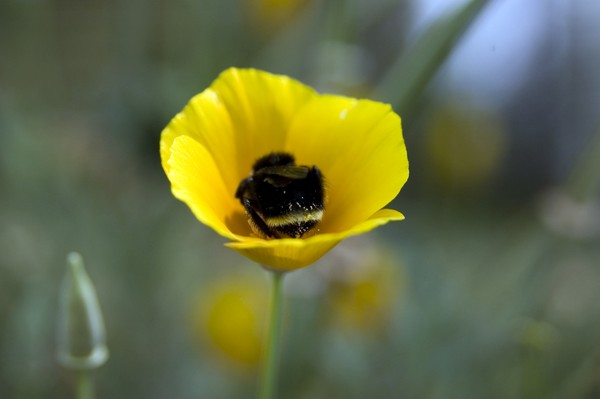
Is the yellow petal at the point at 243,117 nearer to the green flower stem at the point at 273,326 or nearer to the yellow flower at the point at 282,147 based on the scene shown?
the yellow flower at the point at 282,147

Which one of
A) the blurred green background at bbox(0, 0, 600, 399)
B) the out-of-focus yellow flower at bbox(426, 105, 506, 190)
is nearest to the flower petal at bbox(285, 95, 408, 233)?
the blurred green background at bbox(0, 0, 600, 399)

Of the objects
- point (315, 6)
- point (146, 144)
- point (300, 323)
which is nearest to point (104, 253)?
point (146, 144)

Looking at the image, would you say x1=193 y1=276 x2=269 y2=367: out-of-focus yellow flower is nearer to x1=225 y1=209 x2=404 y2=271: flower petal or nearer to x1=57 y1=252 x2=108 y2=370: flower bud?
x1=57 y1=252 x2=108 y2=370: flower bud

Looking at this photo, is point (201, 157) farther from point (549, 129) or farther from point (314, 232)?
point (549, 129)

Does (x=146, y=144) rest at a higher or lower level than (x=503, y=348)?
higher

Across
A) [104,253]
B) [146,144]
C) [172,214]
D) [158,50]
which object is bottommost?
[104,253]

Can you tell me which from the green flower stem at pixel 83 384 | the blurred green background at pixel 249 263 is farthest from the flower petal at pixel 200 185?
the blurred green background at pixel 249 263
